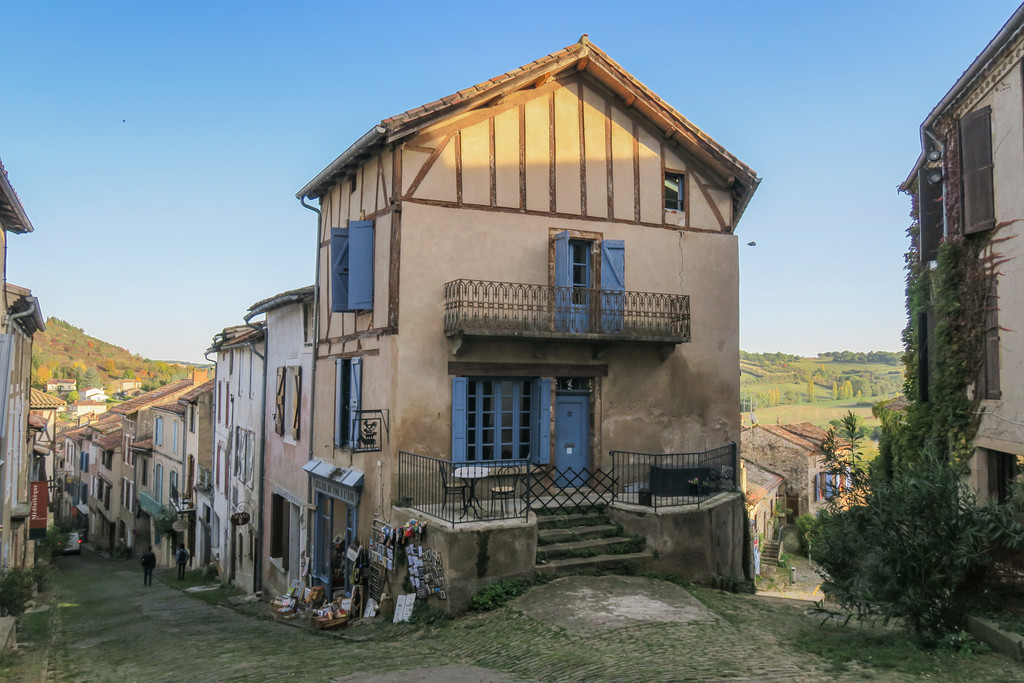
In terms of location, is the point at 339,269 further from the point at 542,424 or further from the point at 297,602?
the point at 297,602

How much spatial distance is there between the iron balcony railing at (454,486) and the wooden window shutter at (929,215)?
7594 mm

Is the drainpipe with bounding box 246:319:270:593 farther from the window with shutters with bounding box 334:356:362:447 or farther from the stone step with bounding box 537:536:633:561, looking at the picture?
the stone step with bounding box 537:536:633:561

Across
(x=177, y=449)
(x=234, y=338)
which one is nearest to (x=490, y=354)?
(x=234, y=338)

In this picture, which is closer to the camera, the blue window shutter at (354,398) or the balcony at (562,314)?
the balcony at (562,314)

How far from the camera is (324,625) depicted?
12.8 m

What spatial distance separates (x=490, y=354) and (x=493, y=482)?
2.38 m

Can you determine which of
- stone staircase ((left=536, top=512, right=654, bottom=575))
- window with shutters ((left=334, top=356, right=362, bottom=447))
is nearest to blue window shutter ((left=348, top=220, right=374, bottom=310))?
window with shutters ((left=334, top=356, right=362, bottom=447))

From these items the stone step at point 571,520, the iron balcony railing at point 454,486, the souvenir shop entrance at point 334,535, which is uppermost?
→ the iron balcony railing at point 454,486

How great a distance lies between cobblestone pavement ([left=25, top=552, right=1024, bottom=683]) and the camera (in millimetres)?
7465

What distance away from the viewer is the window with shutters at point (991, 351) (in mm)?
10555

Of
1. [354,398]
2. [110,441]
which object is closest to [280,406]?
[354,398]

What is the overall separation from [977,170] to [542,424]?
8.20 metres

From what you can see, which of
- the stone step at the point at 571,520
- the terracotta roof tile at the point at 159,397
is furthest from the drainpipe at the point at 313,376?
the terracotta roof tile at the point at 159,397

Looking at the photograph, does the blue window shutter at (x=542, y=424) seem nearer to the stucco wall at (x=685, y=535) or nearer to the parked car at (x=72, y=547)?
the stucco wall at (x=685, y=535)
